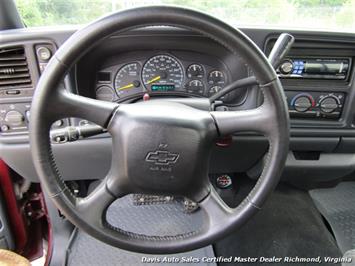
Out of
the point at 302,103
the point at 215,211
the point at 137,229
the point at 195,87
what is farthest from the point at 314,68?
the point at 137,229

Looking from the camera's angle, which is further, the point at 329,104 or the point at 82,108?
the point at 329,104

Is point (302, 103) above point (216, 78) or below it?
below

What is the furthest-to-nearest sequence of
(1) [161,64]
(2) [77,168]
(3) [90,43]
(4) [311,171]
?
(4) [311,171]
(2) [77,168]
(1) [161,64]
(3) [90,43]

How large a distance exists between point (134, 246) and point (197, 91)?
1.75ft

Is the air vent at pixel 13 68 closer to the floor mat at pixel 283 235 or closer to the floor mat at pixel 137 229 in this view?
the floor mat at pixel 137 229

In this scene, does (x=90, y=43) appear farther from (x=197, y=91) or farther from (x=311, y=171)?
(x=311, y=171)

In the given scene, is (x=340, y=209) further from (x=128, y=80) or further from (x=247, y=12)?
(x=128, y=80)

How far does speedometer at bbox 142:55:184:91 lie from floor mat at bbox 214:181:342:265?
0.64 metres

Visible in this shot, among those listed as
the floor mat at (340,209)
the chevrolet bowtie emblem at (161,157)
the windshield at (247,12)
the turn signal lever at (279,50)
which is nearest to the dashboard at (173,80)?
the windshield at (247,12)

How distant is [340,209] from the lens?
1583 millimetres

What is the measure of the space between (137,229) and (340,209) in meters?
1.00

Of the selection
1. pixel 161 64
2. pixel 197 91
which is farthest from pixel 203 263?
pixel 161 64

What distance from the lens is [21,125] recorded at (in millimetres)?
1046

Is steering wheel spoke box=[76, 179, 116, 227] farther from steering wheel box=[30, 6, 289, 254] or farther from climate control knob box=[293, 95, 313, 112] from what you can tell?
climate control knob box=[293, 95, 313, 112]
